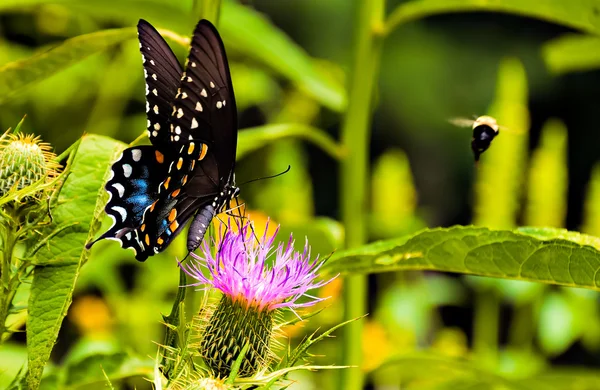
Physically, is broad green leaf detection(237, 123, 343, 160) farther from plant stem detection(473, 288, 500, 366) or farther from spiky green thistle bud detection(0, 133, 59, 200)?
plant stem detection(473, 288, 500, 366)

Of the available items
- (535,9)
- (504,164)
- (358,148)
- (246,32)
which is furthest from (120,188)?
(504,164)

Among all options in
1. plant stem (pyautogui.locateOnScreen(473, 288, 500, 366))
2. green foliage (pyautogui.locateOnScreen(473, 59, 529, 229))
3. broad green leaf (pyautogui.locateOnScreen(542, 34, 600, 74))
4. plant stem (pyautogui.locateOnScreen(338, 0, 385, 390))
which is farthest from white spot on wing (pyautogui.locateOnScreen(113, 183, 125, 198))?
plant stem (pyautogui.locateOnScreen(473, 288, 500, 366))

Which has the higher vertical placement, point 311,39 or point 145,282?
point 311,39

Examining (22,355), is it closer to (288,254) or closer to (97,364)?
(97,364)

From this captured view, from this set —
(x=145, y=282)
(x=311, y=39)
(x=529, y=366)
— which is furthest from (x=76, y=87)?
(x=311, y=39)

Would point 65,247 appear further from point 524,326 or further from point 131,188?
point 524,326

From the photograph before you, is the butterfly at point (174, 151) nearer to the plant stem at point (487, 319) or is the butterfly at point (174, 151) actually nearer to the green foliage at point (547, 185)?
the green foliage at point (547, 185)

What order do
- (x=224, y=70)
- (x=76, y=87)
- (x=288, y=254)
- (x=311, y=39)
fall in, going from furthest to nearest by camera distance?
(x=311, y=39) < (x=76, y=87) < (x=224, y=70) < (x=288, y=254)

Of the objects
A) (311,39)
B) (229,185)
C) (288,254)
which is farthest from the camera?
(311,39)
